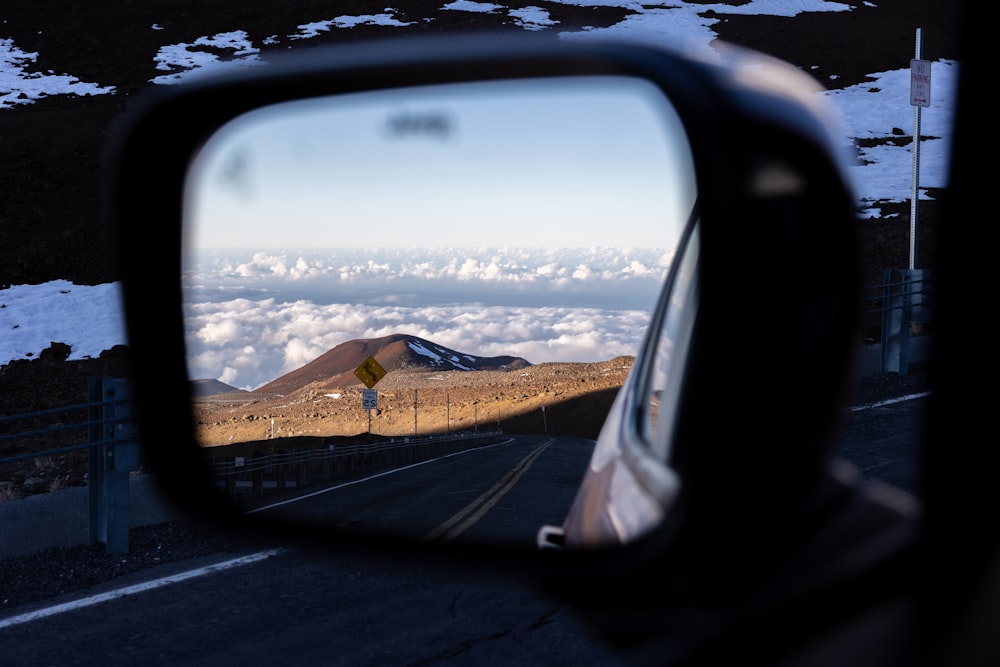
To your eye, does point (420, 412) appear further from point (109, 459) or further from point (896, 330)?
point (109, 459)

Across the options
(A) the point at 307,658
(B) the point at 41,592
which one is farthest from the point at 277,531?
(B) the point at 41,592

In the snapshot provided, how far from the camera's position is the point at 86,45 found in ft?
218

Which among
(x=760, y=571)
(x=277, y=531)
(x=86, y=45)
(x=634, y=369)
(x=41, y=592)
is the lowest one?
(x=41, y=592)

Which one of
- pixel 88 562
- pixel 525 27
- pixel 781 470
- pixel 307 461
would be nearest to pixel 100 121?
pixel 525 27

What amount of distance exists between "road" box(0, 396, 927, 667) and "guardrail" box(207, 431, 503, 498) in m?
0.66

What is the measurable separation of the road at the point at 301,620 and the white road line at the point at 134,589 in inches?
0.5

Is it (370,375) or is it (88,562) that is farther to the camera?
(370,375)

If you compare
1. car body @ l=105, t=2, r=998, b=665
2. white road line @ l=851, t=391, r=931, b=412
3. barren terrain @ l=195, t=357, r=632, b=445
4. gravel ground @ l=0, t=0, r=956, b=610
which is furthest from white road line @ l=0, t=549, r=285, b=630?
barren terrain @ l=195, t=357, r=632, b=445

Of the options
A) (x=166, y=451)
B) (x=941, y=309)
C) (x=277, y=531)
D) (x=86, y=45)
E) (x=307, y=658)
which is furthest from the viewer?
(x=86, y=45)

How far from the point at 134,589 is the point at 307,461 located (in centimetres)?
987

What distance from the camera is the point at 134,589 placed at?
723 centimetres

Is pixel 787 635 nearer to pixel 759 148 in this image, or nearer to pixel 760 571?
pixel 760 571

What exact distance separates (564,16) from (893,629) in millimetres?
69319

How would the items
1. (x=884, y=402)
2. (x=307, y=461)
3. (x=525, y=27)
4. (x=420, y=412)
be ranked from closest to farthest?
(x=884, y=402) < (x=307, y=461) < (x=420, y=412) < (x=525, y=27)
